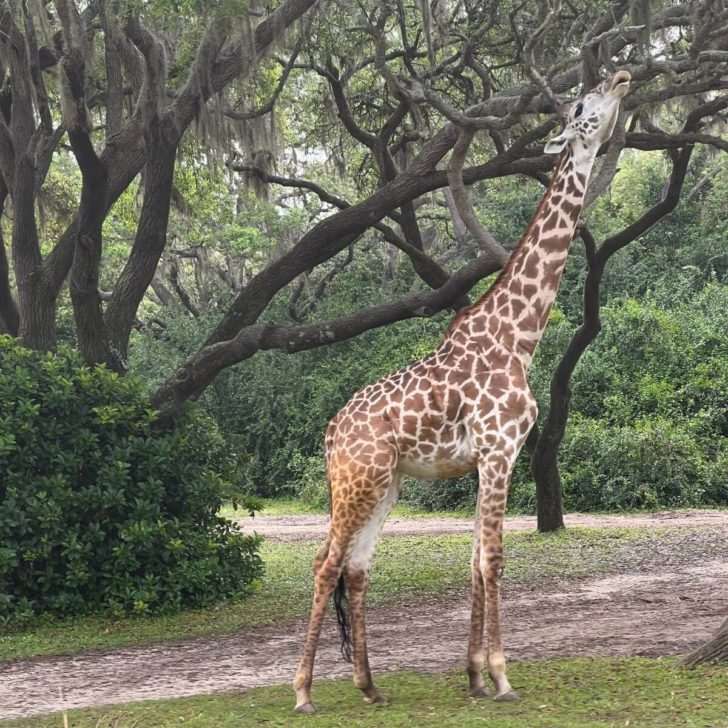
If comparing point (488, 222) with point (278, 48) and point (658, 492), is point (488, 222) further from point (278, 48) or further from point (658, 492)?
point (278, 48)

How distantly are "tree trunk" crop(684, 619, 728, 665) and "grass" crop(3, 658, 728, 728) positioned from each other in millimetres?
91

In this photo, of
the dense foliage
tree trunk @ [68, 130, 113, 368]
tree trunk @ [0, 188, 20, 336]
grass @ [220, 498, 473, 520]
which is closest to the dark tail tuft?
tree trunk @ [68, 130, 113, 368]

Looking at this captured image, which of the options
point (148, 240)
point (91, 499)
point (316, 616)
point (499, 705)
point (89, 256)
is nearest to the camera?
point (499, 705)

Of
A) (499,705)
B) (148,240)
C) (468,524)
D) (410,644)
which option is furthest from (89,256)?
(468,524)

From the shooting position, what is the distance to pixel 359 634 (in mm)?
5953

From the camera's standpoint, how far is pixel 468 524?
16906mm

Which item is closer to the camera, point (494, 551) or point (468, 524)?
point (494, 551)

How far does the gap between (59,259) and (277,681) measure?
19.7 feet

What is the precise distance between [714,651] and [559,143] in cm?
305

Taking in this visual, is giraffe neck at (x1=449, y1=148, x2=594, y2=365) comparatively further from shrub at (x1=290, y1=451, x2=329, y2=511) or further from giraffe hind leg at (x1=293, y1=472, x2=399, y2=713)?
shrub at (x1=290, y1=451, x2=329, y2=511)

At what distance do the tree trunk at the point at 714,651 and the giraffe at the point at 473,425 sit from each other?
1.19 m

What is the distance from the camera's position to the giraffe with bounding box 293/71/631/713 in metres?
5.88

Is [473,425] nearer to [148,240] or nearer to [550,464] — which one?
[148,240]

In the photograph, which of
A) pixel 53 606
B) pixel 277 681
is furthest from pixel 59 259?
pixel 277 681
